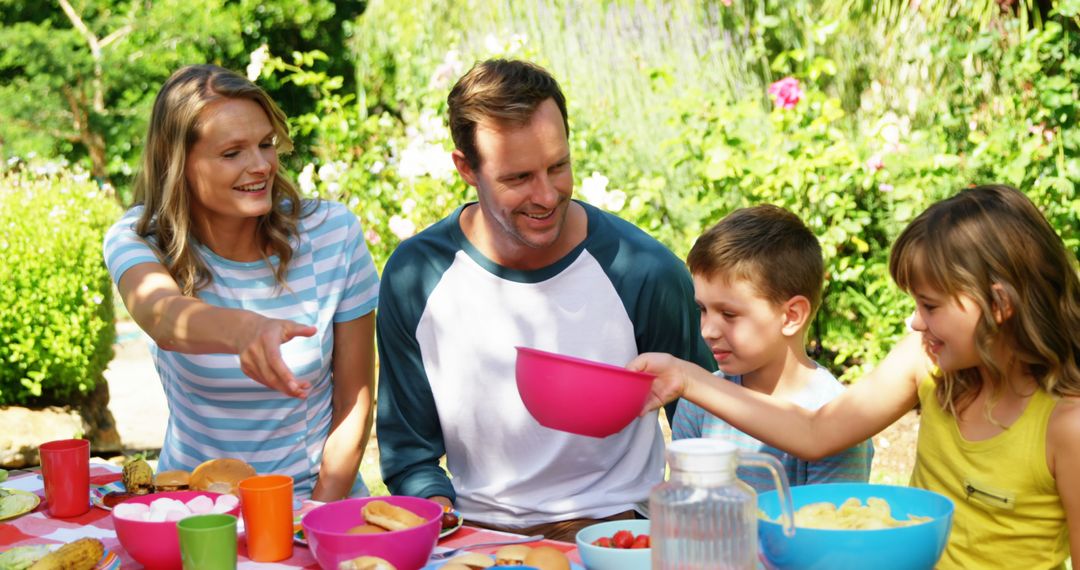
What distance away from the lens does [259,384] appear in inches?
102

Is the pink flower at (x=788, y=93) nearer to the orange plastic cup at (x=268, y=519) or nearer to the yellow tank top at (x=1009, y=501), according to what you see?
the yellow tank top at (x=1009, y=501)

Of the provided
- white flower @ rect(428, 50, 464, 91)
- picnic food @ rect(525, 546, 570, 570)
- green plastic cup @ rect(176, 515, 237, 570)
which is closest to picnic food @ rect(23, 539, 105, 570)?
green plastic cup @ rect(176, 515, 237, 570)

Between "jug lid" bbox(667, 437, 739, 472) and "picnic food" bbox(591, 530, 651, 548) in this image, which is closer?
"jug lid" bbox(667, 437, 739, 472)

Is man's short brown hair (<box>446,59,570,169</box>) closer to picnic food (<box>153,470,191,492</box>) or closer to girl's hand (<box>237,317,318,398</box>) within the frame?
girl's hand (<box>237,317,318,398</box>)

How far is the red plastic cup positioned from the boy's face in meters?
1.27

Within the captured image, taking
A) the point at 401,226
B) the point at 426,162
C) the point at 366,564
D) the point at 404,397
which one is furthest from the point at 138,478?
the point at 426,162

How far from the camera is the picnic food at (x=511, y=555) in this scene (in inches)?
63.5

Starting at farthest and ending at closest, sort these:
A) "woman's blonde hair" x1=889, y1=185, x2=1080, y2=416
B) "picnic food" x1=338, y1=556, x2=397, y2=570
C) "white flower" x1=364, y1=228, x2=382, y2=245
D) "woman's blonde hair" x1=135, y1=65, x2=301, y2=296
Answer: "white flower" x1=364, y1=228, x2=382, y2=245
"woman's blonde hair" x1=135, y1=65, x2=301, y2=296
"woman's blonde hair" x1=889, y1=185, x2=1080, y2=416
"picnic food" x1=338, y1=556, x2=397, y2=570

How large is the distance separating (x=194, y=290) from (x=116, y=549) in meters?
0.81

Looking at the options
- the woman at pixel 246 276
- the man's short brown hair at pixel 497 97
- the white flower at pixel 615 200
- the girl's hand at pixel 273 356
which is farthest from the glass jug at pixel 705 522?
the white flower at pixel 615 200

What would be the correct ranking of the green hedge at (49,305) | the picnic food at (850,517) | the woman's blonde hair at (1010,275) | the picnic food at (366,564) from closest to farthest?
the picnic food at (850,517)
the picnic food at (366,564)
the woman's blonde hair at (1010,275)
the green hedge at (49,305)

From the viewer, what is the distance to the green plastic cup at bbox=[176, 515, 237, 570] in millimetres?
1550

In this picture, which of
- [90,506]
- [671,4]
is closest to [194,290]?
[90,506]

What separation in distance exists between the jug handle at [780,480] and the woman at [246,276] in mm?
1419
